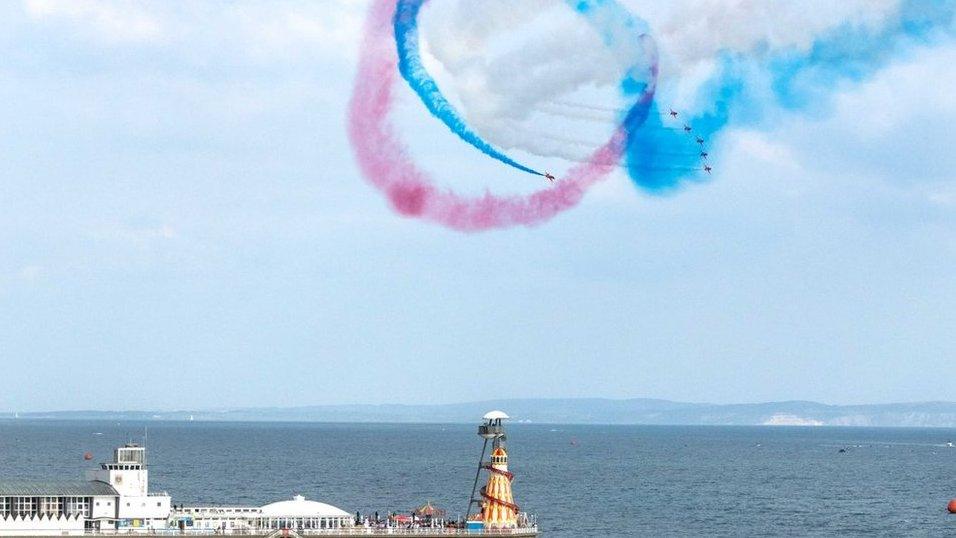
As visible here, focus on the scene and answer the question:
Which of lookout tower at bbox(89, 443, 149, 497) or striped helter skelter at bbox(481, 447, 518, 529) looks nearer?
lookout tower at bbox(89, 443, 149, 497)

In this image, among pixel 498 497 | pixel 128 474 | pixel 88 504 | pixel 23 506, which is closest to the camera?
pixel 23 506

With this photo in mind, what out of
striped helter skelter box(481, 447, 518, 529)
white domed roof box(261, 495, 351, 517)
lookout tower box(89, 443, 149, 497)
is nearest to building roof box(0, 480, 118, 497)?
lookout tower box(89, 443, 149, 497)

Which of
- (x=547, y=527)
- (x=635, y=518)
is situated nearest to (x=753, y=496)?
(x=635, y=518)

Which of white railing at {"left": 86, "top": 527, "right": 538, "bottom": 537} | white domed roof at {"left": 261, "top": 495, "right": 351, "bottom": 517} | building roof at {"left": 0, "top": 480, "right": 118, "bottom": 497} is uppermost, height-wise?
building roof at {"left": 0, "top": 480, "right": 118, "bottom": 497}

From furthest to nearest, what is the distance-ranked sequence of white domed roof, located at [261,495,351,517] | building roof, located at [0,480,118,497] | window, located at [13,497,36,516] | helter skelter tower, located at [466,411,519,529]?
helter skelter tower, located at [466,411,519,529] < white domed roof, located at [261,495,351,517] < building roof, located at [0,480,118,497] < window, located at [13,497,36,516]

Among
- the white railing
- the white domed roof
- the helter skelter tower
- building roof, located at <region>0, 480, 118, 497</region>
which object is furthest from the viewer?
the helter skelter tower

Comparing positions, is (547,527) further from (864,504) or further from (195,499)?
(864,504)

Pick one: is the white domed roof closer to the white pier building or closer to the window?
the white pier building

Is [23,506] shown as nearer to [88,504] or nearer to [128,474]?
[88,504]

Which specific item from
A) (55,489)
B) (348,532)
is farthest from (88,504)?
(348,532)

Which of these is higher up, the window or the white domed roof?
the window
